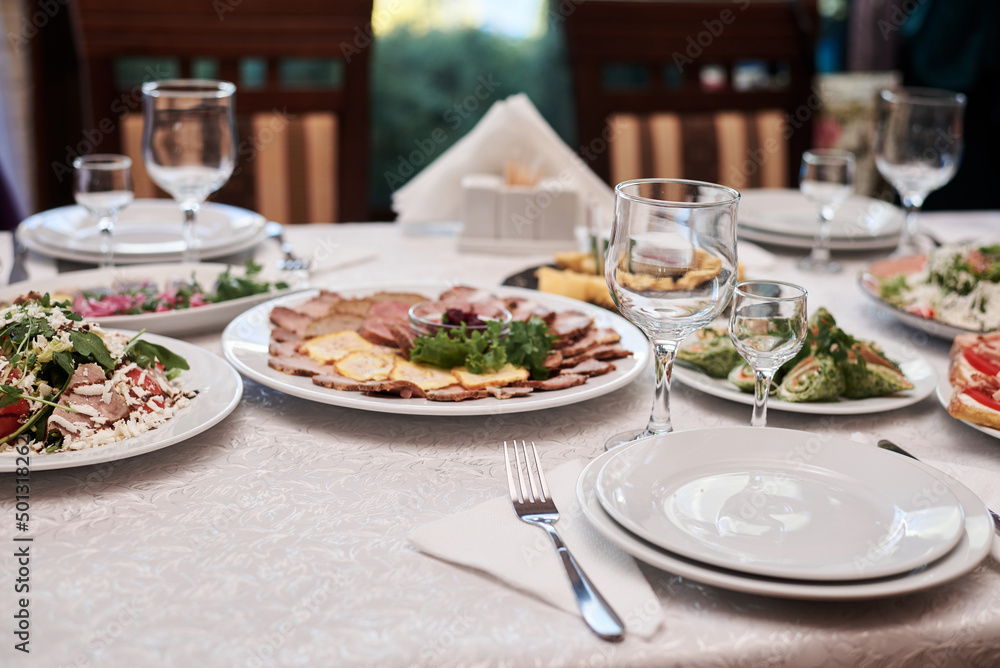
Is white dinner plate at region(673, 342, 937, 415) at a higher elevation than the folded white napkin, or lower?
higher

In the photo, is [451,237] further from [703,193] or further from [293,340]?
[703,193]

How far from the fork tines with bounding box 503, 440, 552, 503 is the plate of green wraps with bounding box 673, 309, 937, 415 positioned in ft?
1.04

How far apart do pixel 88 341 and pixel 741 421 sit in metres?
0.79

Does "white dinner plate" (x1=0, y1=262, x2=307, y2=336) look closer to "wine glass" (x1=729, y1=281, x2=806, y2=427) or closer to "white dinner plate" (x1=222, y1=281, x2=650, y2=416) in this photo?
"white dinner plate" (x1=222, y1=281, x2=650, y2=416)

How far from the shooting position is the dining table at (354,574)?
2.23 ft

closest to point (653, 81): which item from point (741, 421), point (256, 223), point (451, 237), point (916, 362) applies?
point (451, 237)

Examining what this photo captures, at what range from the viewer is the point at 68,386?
95 cm


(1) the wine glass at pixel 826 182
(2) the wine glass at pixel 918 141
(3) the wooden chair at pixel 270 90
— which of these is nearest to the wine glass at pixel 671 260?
(1) the wine glass at pixel 826 182

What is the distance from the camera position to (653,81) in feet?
9.70

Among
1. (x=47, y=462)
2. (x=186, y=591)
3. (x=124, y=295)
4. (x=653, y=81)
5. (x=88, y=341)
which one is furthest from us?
(x=653, y=81)

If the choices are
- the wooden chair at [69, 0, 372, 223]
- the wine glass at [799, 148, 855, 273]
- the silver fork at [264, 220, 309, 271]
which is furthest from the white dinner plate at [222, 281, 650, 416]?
the wooden chair at [69, 0, 372, 223]

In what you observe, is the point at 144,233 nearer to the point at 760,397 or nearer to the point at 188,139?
the point at 188,139

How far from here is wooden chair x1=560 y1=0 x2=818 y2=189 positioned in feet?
9.28

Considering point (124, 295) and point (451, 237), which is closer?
point (124, 295)
